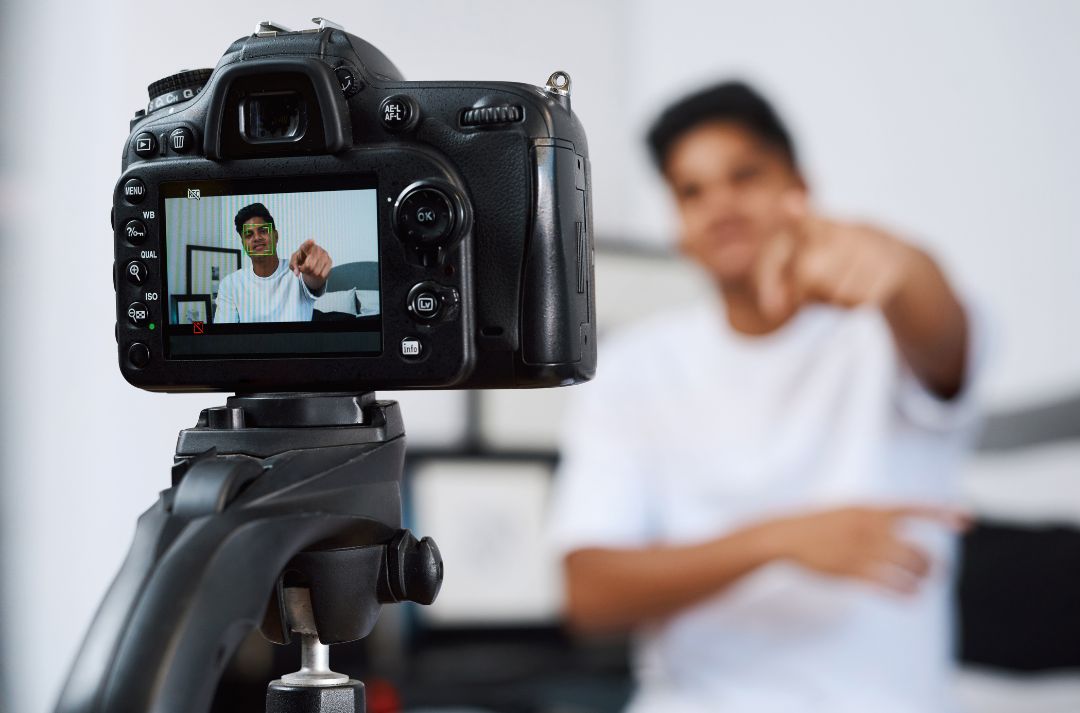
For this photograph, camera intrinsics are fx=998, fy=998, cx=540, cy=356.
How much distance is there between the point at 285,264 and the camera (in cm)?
39

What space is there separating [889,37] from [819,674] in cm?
99

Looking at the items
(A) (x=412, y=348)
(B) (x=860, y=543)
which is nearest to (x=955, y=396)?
(B) (x=860, y=543)

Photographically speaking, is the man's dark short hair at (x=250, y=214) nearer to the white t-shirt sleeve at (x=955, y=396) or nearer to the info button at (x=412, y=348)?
the info button at (x=412, y=348)

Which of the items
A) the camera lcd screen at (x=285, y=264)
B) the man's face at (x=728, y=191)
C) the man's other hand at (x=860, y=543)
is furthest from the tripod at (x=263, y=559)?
the man's face at (x=728, y=191)

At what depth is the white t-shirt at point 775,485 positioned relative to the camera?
52.1 inches

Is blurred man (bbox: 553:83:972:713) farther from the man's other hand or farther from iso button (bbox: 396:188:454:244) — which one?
iso button (bbox: 396:188:454:244)

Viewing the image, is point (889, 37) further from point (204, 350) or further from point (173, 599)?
point (173, 599)

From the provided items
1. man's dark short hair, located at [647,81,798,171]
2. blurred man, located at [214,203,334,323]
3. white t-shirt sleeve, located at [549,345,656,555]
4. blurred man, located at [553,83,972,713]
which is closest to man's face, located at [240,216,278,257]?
blurred man, located at [214,203,334,323]

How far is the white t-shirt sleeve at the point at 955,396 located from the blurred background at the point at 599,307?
5 cm

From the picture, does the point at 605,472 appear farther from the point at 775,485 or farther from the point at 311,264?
the point at 311,264

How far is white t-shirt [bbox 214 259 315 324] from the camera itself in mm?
390

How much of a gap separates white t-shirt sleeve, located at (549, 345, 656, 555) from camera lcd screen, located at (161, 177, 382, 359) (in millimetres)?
1025

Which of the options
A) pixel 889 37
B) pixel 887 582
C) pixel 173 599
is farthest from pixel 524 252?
pixel 889 37

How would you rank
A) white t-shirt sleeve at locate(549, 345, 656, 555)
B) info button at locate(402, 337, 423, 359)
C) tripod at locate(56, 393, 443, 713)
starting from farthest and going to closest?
white t-shirt sleeve at locate(549, 345, 656, 555), info button at locate(402, 337, 423, 359), tripod at locate(56, 393, 443, 713)
